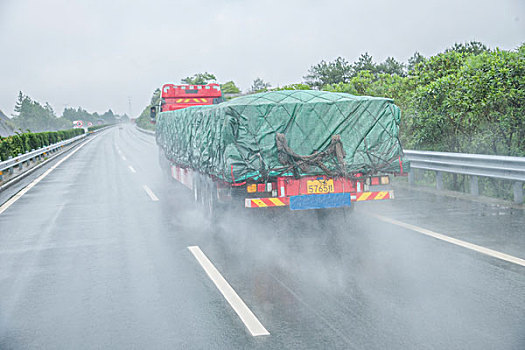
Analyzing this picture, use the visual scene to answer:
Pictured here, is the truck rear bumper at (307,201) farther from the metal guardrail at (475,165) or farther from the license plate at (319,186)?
the metal guardrail at (475,165)

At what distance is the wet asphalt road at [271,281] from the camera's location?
4.30 metres

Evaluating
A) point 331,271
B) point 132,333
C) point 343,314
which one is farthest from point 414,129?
point 132,333

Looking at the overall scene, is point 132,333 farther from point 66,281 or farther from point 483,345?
point 483,345

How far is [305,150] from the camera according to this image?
7914 millimetres

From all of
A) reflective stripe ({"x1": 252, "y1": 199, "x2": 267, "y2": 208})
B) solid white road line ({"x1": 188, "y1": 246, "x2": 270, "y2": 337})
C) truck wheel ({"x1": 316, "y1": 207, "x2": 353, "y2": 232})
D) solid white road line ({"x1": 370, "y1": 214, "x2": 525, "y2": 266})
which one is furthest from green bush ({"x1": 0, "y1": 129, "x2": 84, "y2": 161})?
solid white road line ({"x1": 370, "y1": 214, "x2": 525, "y2": 266})

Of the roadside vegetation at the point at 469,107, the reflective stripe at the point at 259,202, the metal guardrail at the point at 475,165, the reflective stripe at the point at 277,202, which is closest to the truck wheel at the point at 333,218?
the reflective stripe at the point at 277,202

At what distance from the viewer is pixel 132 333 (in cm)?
446

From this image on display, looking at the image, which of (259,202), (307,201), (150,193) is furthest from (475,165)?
(150,193)

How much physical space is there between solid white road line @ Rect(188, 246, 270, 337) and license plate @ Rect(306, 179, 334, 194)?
1.88 meters

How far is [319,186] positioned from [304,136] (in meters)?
0.81

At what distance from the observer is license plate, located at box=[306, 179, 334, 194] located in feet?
25.5

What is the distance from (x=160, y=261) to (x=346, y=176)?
9.81ft

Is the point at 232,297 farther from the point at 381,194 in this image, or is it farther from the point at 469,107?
the point at 469,107

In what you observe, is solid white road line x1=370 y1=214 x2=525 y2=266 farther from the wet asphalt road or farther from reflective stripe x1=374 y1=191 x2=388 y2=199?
reflective stripe x1=374 y1=191 x2=388 y2=199
